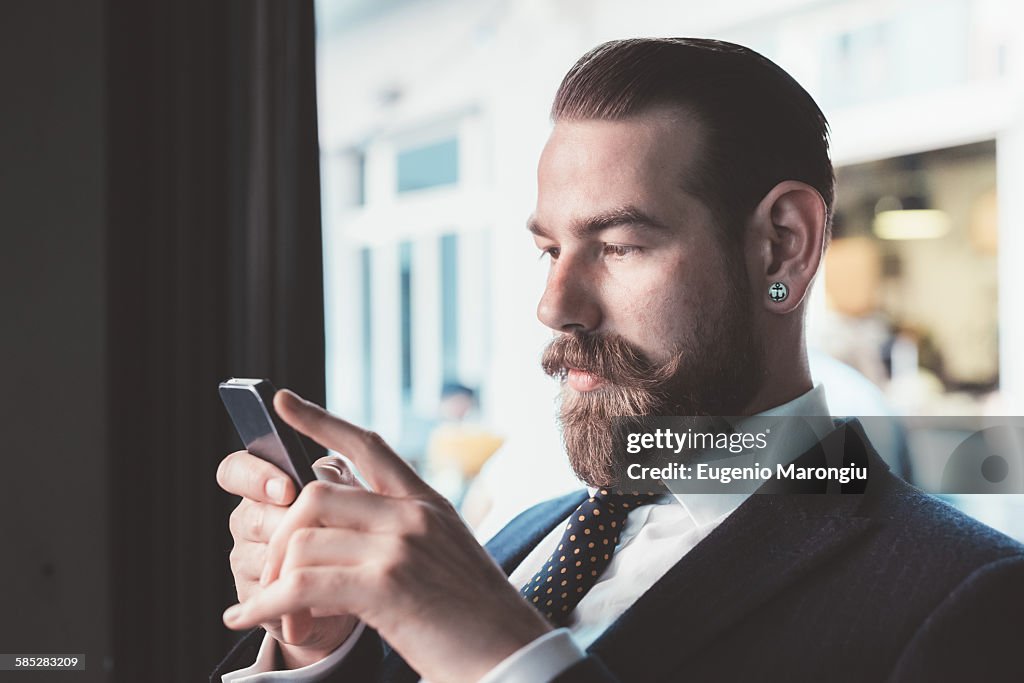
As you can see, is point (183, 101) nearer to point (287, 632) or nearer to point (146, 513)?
point (146, 513)

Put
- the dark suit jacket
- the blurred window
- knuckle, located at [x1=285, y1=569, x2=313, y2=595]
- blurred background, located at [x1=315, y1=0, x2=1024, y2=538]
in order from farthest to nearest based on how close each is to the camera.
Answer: the blurred window, blurred background, located at [x1=315, y1=0, x2=1024, y2=538], the dark suit jacket, knuckle, located at [x1=285, y1=569, x2=313, y2=595]

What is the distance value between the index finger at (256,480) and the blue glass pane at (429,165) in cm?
312

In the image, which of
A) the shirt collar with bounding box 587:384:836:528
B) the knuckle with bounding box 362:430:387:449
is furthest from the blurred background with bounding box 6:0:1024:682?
the knuckle with bounding box 362:430:387:449

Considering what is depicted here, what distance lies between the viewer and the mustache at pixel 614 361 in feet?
2.77

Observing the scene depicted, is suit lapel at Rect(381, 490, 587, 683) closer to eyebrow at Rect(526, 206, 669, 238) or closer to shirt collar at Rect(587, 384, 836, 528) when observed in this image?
shirt collar at Rect(587, 384, 836, 528)

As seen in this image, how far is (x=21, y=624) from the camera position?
1282 millimetres

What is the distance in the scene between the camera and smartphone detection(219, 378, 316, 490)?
2.06ft

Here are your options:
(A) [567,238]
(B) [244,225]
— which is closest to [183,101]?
(B) [244,225]

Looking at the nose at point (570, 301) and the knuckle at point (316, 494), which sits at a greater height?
the nose at point (570, 301)

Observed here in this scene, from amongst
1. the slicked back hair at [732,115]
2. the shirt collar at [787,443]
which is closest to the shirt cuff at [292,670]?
the shirt collar at [787,443]

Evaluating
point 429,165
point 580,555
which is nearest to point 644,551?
point 580,555

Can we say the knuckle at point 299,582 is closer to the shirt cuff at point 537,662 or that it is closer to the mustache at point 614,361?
the shirt cuff at point 537,662

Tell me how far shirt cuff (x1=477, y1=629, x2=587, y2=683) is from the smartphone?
8.8 inches

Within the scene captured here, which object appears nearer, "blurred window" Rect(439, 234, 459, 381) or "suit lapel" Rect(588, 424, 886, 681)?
"suit lapel" Rect(588, 424, 886, 681)
